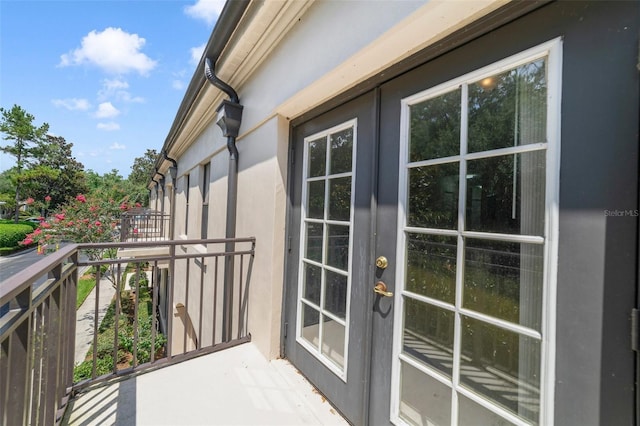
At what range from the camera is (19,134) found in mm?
20438

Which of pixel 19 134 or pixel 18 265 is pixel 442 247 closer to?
pixel 18 265

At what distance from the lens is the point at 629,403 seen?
2.45 feet

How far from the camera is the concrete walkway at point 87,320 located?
6850 millimetres

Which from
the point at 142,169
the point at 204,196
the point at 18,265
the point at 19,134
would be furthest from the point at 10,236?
the point at 18,265

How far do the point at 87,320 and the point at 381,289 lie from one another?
11.2m

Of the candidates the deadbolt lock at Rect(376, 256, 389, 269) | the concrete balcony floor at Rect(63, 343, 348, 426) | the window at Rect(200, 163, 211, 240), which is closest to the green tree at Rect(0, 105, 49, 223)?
the window at Rect(200, 163, 211, 240)

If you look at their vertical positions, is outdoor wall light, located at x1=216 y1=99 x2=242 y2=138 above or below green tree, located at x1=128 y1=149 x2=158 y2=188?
below

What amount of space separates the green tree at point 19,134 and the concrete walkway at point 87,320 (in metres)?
17.3

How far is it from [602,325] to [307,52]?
2.08m

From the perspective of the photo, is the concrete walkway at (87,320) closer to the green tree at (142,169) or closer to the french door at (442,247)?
the french door at (442,247)

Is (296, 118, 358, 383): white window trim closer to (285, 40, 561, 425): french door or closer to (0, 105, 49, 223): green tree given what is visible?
(285, 40, 561, 425): french door

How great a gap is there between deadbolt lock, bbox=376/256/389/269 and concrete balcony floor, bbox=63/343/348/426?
1.05 meters

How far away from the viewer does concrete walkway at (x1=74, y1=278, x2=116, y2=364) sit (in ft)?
22.5

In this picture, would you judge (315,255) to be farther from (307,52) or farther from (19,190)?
(19,190)
